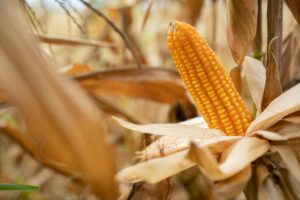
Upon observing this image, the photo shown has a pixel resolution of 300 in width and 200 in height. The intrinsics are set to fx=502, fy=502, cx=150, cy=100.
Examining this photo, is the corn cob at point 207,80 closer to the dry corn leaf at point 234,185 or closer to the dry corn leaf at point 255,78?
the dry corn leaf at point 255,78

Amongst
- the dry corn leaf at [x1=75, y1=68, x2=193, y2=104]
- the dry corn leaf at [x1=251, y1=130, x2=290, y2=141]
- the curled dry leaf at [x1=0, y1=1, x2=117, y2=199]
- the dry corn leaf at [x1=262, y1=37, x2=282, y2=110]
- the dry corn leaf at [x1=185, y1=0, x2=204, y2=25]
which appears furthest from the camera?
the dry corn leaf at [x1=185, y1=0, x2=204, y2=25]

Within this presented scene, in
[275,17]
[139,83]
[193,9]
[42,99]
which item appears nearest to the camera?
[42,99]

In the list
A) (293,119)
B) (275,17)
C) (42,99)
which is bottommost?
(293,119)

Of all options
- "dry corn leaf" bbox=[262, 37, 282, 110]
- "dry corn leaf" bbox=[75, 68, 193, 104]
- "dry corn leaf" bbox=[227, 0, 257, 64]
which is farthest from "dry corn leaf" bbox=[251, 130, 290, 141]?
"dry corn leaf" bbox=[75, 68, 193, 104]

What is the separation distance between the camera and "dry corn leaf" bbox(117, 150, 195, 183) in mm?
764

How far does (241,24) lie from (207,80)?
5.9 inches

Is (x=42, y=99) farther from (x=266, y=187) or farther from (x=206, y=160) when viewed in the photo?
(x=266, y=187)

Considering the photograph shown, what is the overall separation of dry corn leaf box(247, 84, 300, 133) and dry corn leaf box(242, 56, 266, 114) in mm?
83

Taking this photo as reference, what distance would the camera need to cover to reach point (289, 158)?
34.4 inches

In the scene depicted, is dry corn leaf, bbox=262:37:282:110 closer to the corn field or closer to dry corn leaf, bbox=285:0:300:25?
the corn field

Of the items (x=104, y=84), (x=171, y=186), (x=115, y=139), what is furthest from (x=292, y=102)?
(x=115, y=139)

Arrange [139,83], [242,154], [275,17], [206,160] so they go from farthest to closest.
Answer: [139,83], [275,17], [242,154], [206,160]

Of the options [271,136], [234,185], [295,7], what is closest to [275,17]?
[295,7]

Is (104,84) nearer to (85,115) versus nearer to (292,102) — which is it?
(292,102)
